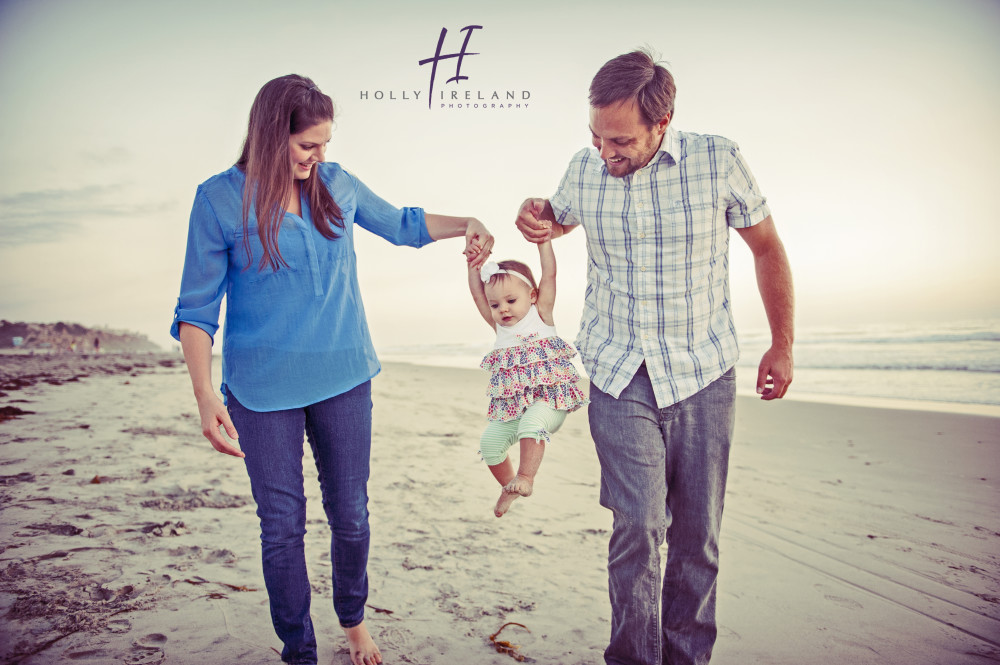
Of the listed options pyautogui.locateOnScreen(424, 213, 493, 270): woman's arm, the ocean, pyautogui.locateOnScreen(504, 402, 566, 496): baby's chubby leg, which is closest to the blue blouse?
pyautogui.locateOnScreen(424, 213, 493, 270): woman's arm

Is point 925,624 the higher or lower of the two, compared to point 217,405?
lower

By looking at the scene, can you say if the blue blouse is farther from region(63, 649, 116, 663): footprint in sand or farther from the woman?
region(63, 649, 116, 663): footprint in sand

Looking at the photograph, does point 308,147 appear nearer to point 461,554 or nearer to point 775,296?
point 775,296

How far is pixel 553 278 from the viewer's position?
277 centimetres

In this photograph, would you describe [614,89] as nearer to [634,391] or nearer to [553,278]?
[553,278]

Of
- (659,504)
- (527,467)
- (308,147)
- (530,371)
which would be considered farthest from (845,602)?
(308,147)

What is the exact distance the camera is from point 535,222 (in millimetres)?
2461

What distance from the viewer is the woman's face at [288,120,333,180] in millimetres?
2262

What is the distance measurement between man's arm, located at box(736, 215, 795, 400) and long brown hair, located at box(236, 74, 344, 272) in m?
1.62

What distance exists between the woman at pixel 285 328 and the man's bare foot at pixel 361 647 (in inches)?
11.2

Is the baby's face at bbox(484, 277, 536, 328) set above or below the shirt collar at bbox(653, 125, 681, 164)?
below

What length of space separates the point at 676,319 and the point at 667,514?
2.56ft

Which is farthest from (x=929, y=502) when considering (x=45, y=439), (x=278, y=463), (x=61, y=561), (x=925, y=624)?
(x=45, y=439)

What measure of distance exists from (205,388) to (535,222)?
1293 mm
